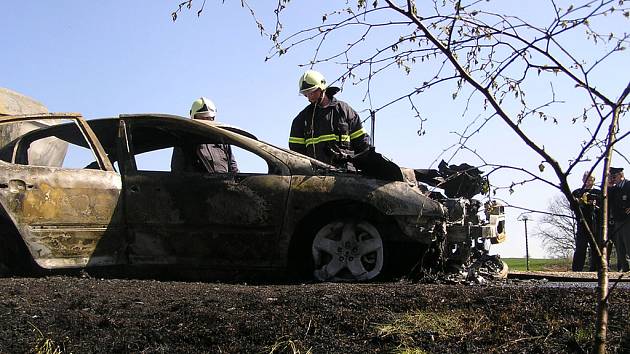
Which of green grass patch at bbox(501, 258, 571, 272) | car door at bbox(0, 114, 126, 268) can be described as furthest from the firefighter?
green grass patch at bbox(501, 258, 571, 272)

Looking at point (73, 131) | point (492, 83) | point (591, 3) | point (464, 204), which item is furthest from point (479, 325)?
point (73, 131)

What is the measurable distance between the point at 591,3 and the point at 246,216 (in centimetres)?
409

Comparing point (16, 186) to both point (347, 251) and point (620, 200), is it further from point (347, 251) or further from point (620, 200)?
point (620, 200)

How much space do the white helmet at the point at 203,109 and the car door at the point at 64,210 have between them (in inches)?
78.7

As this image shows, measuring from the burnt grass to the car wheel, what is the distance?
49.9 inches

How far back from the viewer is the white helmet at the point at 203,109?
8867mm

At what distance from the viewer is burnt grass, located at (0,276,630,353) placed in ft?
14.5

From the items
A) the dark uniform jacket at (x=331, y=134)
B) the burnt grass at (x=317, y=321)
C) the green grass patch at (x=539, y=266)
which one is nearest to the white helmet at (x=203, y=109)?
the dark uniform jacket at (x=331, y=134)

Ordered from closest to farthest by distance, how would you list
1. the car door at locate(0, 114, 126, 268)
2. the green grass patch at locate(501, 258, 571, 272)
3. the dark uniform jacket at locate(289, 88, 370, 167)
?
the car door at locate(0, 114, 126, 268)
the dark uniform jacket at locate(289, 88, 370, 167)
the green grass patch at locate(501, 258, 571, 272)

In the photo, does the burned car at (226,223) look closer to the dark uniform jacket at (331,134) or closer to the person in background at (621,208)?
the dark uniform jacket at (331,134)

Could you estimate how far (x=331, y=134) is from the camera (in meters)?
7.92

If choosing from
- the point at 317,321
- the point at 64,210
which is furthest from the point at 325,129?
the point at 317,321

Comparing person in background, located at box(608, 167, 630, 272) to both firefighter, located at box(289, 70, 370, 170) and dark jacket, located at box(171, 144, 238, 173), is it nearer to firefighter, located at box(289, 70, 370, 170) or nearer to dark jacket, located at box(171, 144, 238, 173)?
firefighter, located at box(289, 70, 370, 170)

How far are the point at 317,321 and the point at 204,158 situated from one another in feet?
9.68
